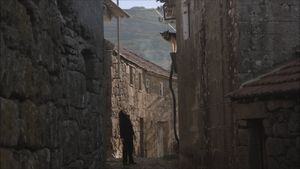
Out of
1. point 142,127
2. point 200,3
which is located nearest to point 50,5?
point 200,3

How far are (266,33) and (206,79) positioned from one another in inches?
89.2

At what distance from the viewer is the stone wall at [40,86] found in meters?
2.62

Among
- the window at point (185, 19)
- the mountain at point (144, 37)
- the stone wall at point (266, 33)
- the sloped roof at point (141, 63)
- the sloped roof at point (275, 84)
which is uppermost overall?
the mountain at point (144, 37)

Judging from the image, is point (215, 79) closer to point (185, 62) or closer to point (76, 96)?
point (185, 62)

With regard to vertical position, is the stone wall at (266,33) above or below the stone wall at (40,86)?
above

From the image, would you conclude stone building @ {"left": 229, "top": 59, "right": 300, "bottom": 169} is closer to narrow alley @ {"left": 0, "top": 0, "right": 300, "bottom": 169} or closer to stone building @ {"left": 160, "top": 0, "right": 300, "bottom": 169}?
narrow alley @ {"left": 0, "top": 0, "right": 300, "bottom": 169}

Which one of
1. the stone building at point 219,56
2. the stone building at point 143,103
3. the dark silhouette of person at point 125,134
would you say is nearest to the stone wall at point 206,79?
the stone building at point 219,56

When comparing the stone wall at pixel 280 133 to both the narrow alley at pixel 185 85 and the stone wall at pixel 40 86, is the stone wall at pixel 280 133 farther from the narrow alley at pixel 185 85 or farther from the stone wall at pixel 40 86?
the stone wall at pixel 40 86

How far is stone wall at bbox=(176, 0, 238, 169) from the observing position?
25.5ft

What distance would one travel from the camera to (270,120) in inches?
233

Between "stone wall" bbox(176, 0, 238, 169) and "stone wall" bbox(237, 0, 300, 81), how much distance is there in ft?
0.60

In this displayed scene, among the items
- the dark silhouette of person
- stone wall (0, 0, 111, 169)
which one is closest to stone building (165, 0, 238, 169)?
the dark silhouette of person

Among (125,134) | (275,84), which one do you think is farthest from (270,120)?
(125,134)

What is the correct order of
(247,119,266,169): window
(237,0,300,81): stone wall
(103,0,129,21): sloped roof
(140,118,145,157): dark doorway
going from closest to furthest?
(247,119,266,169): window
(237,0,300,81): stone wall
(103,0,129,21): sloped roof
(140,118,145,157): dark doorway
